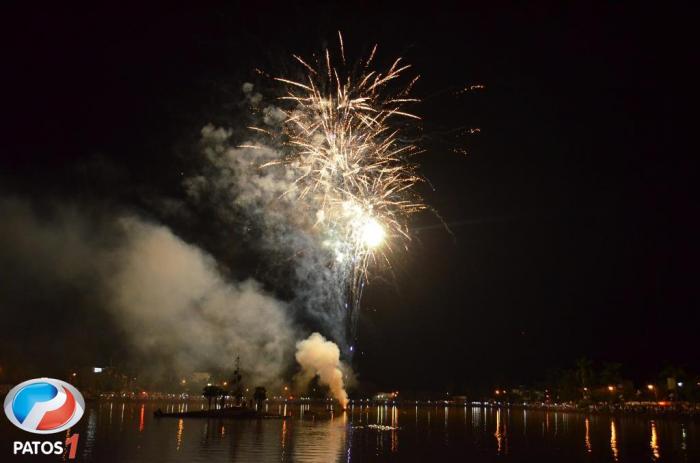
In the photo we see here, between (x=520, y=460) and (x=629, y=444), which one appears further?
(x=629, y=444)

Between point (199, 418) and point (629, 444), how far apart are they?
1200 inches

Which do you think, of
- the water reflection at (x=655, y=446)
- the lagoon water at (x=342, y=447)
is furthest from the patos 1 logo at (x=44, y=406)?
the water reflection at (x=655, y=446)

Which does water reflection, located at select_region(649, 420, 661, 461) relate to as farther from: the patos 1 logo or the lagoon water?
the patos 1 logo

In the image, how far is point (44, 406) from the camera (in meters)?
16.2

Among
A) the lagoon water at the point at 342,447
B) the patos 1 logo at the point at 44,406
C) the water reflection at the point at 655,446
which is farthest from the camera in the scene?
the water reflection at the point at 655,446

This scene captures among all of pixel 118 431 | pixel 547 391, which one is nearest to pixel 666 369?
pixel 547 391

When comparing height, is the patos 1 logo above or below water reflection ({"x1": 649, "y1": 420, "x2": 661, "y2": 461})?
above

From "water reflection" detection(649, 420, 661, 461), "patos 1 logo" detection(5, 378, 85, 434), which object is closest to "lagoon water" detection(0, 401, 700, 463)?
"water reflection" detection(649, 420, 661, 461)

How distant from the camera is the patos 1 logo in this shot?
15.8 m

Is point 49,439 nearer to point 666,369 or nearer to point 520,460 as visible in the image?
point 520,460

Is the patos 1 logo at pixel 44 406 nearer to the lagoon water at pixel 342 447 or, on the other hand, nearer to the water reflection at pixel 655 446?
the lagoon water at pixel 342 447

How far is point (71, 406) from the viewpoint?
647 inches

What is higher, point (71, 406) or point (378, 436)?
point (71, 406)

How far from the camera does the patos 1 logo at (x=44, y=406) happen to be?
15.8 m
